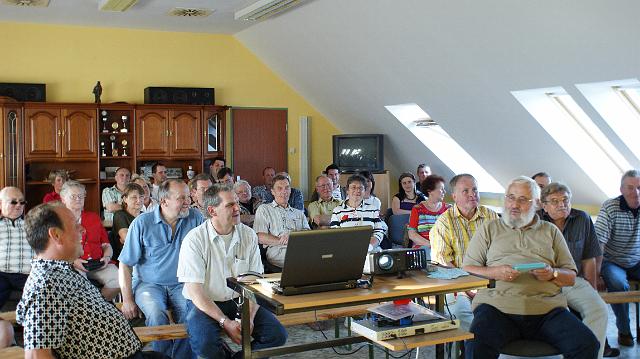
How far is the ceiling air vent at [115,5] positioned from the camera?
7958 millimetres

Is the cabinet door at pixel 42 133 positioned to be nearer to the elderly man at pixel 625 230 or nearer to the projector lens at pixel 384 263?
the elderly man at pixel 625 230

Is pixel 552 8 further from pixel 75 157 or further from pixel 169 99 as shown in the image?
pixel 75 157

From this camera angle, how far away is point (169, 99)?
32.1 feet

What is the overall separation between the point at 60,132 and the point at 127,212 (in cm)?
404

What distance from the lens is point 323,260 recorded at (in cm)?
310

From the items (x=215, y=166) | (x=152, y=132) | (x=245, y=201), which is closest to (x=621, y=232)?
(x=245, y=201)

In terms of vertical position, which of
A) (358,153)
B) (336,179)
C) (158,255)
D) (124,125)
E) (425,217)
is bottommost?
(158,255)

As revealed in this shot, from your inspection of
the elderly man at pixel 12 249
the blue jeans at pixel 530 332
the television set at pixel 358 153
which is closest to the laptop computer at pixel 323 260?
the blue jeans at pixel 530 332

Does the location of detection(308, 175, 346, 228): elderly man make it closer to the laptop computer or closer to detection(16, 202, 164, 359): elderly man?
the laptop computer

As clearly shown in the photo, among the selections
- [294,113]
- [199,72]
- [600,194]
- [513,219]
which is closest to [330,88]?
[294,113]

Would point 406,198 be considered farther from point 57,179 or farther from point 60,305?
point 60,305

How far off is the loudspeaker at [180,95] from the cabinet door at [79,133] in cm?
79

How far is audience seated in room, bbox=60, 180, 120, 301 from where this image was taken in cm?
512

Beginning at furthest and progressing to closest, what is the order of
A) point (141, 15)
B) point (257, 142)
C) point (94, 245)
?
point (257, 142), point (141, 15), point (94, 245)
